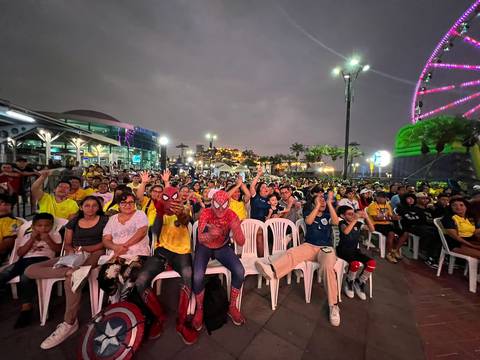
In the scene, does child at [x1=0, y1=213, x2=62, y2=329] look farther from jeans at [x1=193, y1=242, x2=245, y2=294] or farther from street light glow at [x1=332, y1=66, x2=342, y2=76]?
street light glow at [x1=332, y1=66, x2=342, y2=76]

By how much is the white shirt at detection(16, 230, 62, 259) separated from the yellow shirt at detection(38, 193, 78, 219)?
0.66 metres

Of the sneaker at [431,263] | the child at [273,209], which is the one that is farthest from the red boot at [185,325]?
the sneaker at [431,263]

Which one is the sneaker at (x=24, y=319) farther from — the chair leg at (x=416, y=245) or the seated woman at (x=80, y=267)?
the chair leg at (x=416, y=245)

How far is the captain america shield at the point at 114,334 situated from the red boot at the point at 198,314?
60 centimetres

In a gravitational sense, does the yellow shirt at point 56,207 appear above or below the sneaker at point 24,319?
above

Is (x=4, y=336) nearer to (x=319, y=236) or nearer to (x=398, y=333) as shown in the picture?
(x=319, y=236)

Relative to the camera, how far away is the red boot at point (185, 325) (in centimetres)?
217

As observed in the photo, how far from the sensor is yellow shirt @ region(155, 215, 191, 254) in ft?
9.14

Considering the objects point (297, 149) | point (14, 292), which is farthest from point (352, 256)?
point (297, 149)

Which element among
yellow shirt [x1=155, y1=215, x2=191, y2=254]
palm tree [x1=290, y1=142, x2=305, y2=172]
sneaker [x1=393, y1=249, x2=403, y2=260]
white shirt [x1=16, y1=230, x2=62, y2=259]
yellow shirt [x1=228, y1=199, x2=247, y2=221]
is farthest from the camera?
palm tree [x1=290, y1=142, x2=305, y2=172]

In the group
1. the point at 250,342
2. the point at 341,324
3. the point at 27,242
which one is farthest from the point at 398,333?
the point at 27,242

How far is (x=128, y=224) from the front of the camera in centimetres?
275

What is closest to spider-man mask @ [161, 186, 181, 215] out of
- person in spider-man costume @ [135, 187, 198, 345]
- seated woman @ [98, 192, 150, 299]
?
person in spider-man costume @ [135, 187, 198, 345]

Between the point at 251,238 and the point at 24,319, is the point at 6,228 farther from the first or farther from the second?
the point at 251,238
